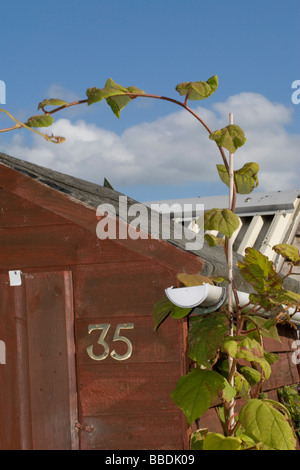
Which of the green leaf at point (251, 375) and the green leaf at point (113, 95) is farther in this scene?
the green leaf at point (251, 375)

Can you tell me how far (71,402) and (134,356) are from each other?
450 millimetres

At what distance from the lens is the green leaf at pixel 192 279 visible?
3320 mm

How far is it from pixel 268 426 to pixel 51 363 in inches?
52.1

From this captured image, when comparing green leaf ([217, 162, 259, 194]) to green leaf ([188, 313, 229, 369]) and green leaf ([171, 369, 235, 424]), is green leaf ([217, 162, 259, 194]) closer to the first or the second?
green leaf ([188, 313, 229, 369])

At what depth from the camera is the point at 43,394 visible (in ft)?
12.7

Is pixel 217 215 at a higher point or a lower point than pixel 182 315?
higher

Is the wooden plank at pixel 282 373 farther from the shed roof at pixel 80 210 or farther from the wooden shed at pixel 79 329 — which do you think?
the wooden shed at pixel 79 329

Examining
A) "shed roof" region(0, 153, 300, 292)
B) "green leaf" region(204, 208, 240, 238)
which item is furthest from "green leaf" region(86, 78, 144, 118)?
"green leaf" region(204, 208, 240, 238)

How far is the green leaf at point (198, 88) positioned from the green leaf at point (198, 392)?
1.37 metres

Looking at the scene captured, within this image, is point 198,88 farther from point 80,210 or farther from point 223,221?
point 80,210

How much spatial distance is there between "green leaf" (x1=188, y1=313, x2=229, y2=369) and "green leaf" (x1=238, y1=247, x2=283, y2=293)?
25 centimetres

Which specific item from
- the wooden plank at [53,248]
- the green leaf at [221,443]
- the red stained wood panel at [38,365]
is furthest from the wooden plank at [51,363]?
the green leaf at [221,443]
